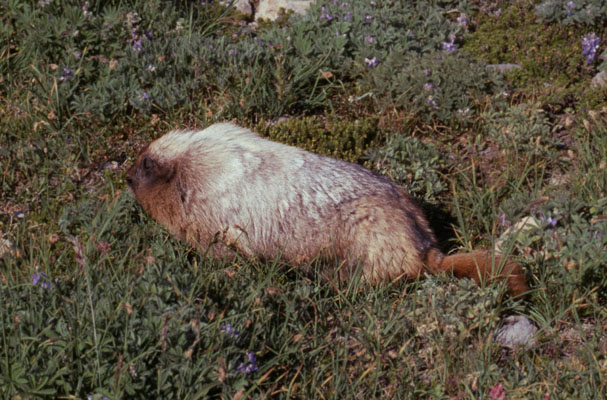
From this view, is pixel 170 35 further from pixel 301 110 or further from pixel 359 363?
pixel 359 363

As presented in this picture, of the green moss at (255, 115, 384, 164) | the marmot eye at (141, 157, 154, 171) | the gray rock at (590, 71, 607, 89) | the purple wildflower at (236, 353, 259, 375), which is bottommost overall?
the purple wildflower at (236, 353, 259, 375)

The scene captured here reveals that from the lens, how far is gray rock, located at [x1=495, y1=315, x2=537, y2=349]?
169 inches

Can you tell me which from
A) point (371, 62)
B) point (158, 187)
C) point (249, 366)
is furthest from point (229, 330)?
point (371, 62)

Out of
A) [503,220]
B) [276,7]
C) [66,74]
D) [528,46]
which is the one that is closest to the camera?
[503,220]

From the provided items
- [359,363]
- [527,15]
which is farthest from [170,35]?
[359,363]

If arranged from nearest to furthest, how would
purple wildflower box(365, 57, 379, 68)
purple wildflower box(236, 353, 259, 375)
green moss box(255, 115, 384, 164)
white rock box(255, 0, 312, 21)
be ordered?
1. purple wildflower box(236, 353, 259, 375)
2. green moss box(255, 115, 384, 164)
3. purple wildflower box(365, 57, 379, 68)
4. white rock box(255, 0, 312, 21)

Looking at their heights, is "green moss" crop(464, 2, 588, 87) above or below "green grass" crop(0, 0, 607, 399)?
above

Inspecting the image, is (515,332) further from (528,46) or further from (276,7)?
(276,7)

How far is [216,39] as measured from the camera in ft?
22.4

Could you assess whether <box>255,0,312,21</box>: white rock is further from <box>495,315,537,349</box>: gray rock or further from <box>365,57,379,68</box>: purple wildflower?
<box>495,315,537,349</box>: gray rock

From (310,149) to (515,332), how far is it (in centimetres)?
244

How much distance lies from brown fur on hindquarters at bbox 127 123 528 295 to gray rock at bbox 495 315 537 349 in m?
0.18

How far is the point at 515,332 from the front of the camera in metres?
4.39

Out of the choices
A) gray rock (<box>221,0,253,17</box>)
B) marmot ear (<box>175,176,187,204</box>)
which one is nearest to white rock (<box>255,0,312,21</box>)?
gray rock (<box>221,0,253,17</box>)
